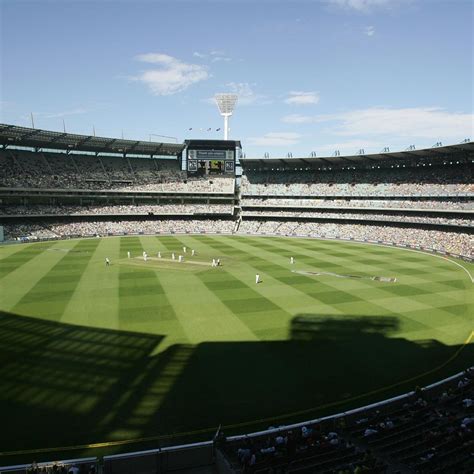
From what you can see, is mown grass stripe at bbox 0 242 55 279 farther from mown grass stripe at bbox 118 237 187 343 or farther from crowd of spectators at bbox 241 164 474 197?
crowd of spectators at bbox 241 164 474 197

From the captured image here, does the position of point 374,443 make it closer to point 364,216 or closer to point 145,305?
point 145,305

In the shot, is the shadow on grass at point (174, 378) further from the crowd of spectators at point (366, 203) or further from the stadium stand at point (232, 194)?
the crowd of spectators at point (366, 203)

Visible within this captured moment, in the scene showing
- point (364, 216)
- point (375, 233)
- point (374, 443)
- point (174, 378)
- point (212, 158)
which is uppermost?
point (212, 158)

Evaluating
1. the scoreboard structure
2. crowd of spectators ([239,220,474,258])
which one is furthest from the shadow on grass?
the scoreboard structure

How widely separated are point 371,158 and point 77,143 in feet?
183

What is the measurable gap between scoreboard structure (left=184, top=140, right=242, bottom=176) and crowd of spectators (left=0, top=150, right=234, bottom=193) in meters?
2.94

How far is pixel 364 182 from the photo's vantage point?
78250mm

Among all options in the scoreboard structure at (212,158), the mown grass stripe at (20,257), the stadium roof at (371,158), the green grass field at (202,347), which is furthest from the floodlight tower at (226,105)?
the green grass field at (202,347)

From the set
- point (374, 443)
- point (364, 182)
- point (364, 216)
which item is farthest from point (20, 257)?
point (364, 182)

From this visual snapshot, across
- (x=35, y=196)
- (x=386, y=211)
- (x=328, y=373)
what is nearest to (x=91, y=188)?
(x=35, y=196)

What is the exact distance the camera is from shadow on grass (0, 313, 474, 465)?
532 inches

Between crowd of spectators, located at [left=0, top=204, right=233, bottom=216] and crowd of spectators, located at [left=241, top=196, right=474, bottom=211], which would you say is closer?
crowd of spectators, located at [left=241, top=196, right=474, bottom=211]

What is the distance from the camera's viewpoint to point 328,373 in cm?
1755

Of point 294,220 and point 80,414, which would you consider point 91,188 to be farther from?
point 80,414
